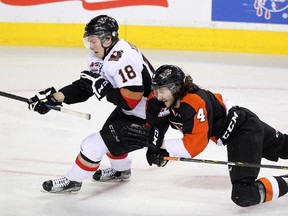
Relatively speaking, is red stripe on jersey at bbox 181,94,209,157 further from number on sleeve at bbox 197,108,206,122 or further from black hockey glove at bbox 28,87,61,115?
black hockey glove at bbox 28,87,61,115

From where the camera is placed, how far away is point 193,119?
332cm

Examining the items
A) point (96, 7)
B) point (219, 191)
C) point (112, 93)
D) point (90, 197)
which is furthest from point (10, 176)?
point (96, 7)

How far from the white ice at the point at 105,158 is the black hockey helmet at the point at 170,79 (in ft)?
1.91

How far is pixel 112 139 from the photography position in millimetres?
3666

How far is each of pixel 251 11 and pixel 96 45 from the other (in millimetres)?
4490

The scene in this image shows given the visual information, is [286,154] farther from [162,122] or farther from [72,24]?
[72,24]

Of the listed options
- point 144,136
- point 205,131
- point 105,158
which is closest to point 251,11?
point 105,158

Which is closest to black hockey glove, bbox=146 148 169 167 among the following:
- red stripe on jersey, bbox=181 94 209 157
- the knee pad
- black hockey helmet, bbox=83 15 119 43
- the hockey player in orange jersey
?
the hockey player in orange jersey

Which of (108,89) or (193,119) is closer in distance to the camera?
(193,119)

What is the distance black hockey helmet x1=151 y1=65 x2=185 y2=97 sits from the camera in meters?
3.34

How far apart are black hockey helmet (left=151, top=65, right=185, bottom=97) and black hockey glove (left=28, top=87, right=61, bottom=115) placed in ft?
2.23

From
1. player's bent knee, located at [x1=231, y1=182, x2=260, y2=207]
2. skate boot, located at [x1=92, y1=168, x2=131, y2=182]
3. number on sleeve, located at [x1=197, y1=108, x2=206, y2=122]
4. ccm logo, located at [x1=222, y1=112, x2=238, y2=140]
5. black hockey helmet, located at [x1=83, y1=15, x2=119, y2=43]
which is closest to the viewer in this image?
number on sleeve, located at [x1=197, y1=108, x2=206, y2=122]

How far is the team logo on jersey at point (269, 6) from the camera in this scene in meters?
7.84

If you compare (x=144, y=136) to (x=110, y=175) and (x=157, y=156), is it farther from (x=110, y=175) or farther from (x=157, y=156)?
(x=110, y=175)
